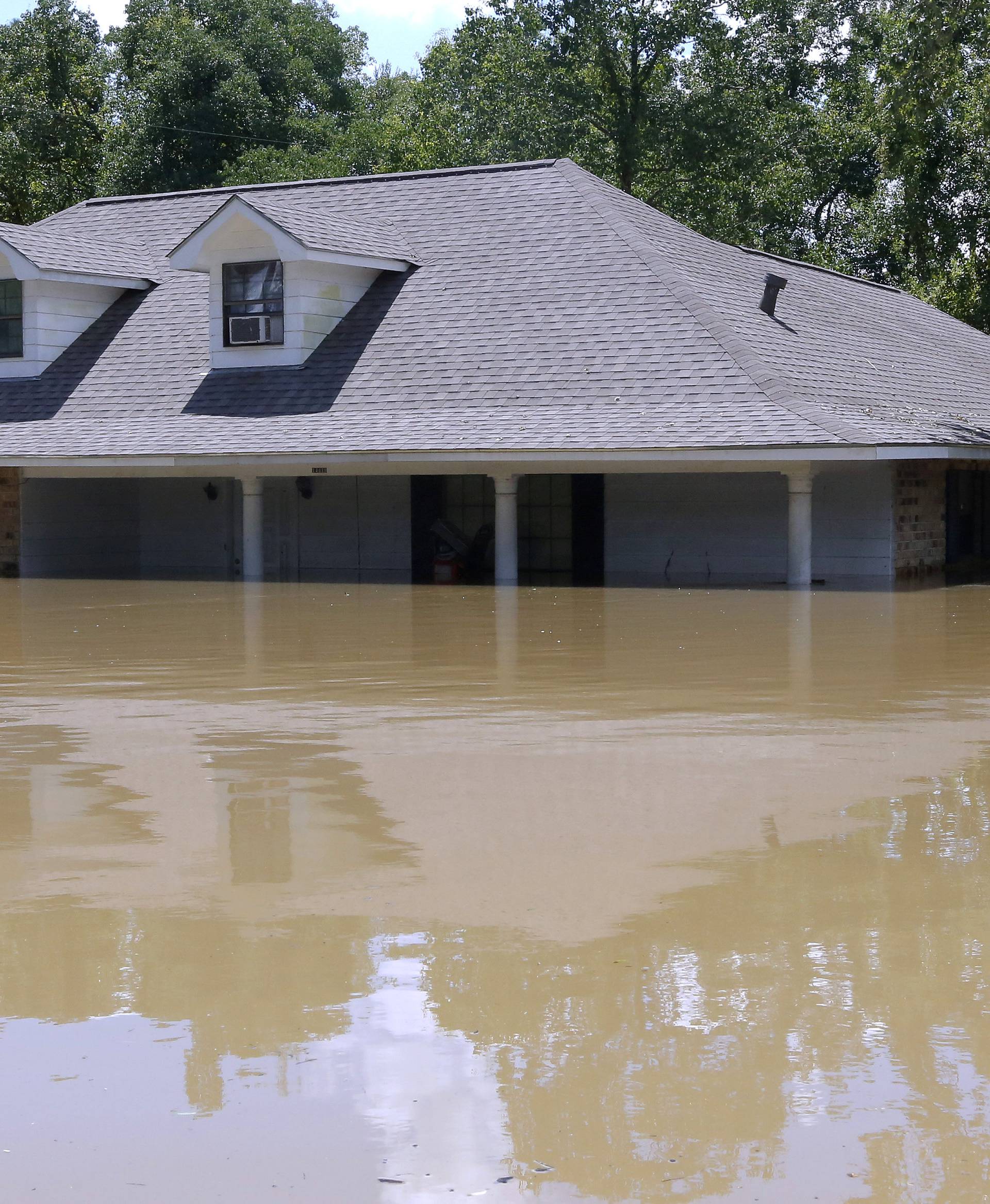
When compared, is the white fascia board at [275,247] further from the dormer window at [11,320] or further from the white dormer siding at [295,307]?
the dormer window at [11,320]

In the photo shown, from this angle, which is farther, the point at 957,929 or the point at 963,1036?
the point at 957,929

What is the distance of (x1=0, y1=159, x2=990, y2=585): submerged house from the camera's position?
21250mm

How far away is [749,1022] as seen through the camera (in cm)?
520

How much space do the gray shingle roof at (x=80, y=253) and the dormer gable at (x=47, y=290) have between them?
0.02 meters

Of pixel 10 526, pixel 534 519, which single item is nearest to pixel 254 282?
pixel 10 526

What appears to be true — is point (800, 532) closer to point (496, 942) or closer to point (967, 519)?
point (967, 519)

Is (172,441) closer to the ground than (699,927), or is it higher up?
higher up

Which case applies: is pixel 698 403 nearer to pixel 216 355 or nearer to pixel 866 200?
pixel 216 355

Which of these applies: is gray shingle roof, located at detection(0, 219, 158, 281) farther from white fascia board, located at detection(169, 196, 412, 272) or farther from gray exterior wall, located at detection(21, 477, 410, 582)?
gray exterior wall, located at detection(21, 477, 410, 582)

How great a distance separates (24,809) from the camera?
8141 millimetres

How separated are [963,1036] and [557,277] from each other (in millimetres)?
19779

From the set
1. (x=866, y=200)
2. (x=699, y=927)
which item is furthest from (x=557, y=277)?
(x=866, y=200)

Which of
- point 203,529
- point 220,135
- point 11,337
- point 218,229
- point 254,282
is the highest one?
point 220,135

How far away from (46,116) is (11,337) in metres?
23.6
